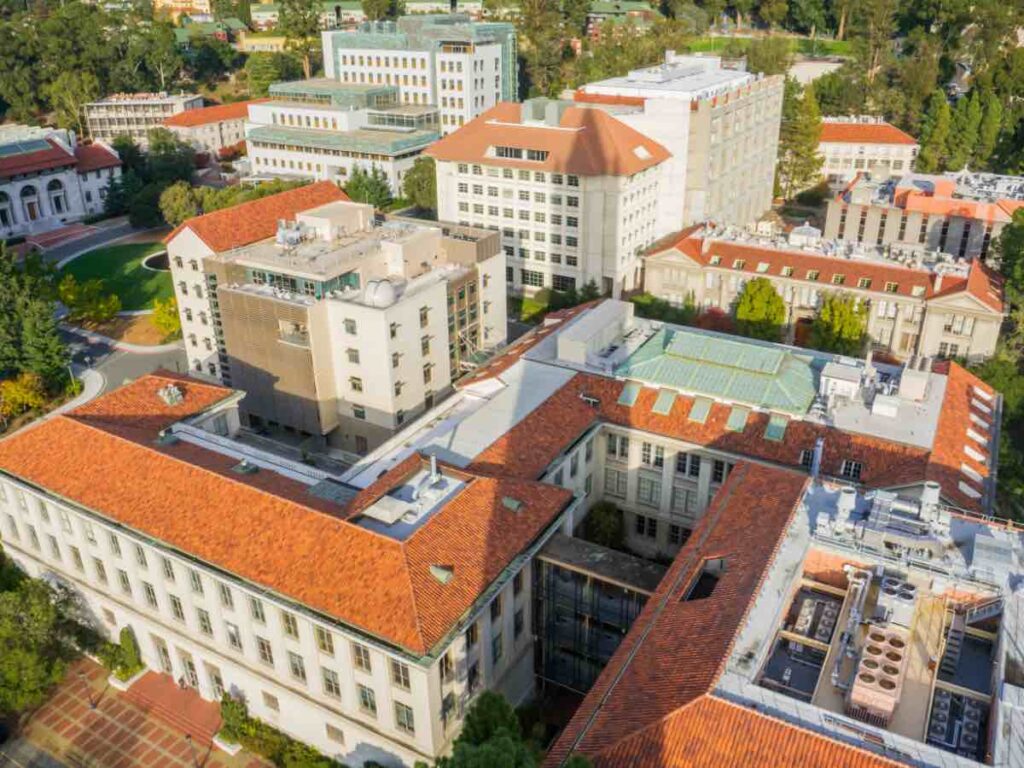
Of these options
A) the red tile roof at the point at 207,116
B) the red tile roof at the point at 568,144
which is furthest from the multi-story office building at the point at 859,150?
the red tile roof at the point at 207,116

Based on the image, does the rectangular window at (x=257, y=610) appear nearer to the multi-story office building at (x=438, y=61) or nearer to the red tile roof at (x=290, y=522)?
the red tile roof at (x=290, y=522)

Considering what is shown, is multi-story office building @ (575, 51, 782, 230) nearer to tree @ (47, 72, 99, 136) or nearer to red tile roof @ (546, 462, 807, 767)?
red tile roof @ (546, 462, 807, 767)

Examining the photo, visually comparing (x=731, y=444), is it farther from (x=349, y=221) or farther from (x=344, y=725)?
(x=349, y=221)

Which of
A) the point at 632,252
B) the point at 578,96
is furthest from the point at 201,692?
the point at 578,96

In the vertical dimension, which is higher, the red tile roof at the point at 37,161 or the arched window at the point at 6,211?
the red tile roof at the point at 37,161

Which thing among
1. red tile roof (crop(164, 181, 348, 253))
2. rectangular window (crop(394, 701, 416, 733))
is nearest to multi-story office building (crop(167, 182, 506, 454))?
red tile roof (crop(164, 181, 348, 253))

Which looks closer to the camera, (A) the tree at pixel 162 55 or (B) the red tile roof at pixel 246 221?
(B) the red tile roof at pixel 246 221
